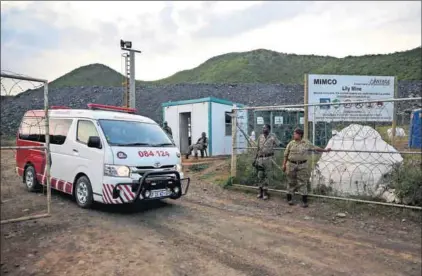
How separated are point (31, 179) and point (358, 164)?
24.6ft

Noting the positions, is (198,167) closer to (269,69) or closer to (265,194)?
(265,194)

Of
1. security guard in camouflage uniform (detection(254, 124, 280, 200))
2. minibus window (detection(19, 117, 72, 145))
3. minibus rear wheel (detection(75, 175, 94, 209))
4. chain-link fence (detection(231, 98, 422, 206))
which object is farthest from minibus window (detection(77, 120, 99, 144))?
security guard in camouflage uniform (detection(254, 124, 280, 200))

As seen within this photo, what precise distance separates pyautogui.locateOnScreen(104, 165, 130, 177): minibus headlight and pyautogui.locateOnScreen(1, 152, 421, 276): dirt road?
2.64 feet

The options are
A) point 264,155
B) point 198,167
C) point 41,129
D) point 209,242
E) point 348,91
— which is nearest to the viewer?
point 209,242

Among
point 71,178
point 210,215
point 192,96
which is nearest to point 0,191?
point 71,178

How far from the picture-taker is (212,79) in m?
53.7

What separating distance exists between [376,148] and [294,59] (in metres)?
60.8

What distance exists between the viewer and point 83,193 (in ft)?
23.6

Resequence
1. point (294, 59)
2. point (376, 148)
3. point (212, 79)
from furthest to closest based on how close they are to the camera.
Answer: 1. point (294, 59)
2. point (212, 79)
3. point (376, 148)

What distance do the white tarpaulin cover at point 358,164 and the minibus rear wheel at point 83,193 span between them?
498 centimetres

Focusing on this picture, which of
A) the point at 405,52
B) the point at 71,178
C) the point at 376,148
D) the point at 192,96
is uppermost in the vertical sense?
the point at 405,52

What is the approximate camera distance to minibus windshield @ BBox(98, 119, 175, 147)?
273 inches

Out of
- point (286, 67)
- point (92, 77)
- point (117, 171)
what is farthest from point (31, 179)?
point (286, 67)

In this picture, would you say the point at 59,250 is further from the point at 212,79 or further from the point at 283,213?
the point at 212,79
